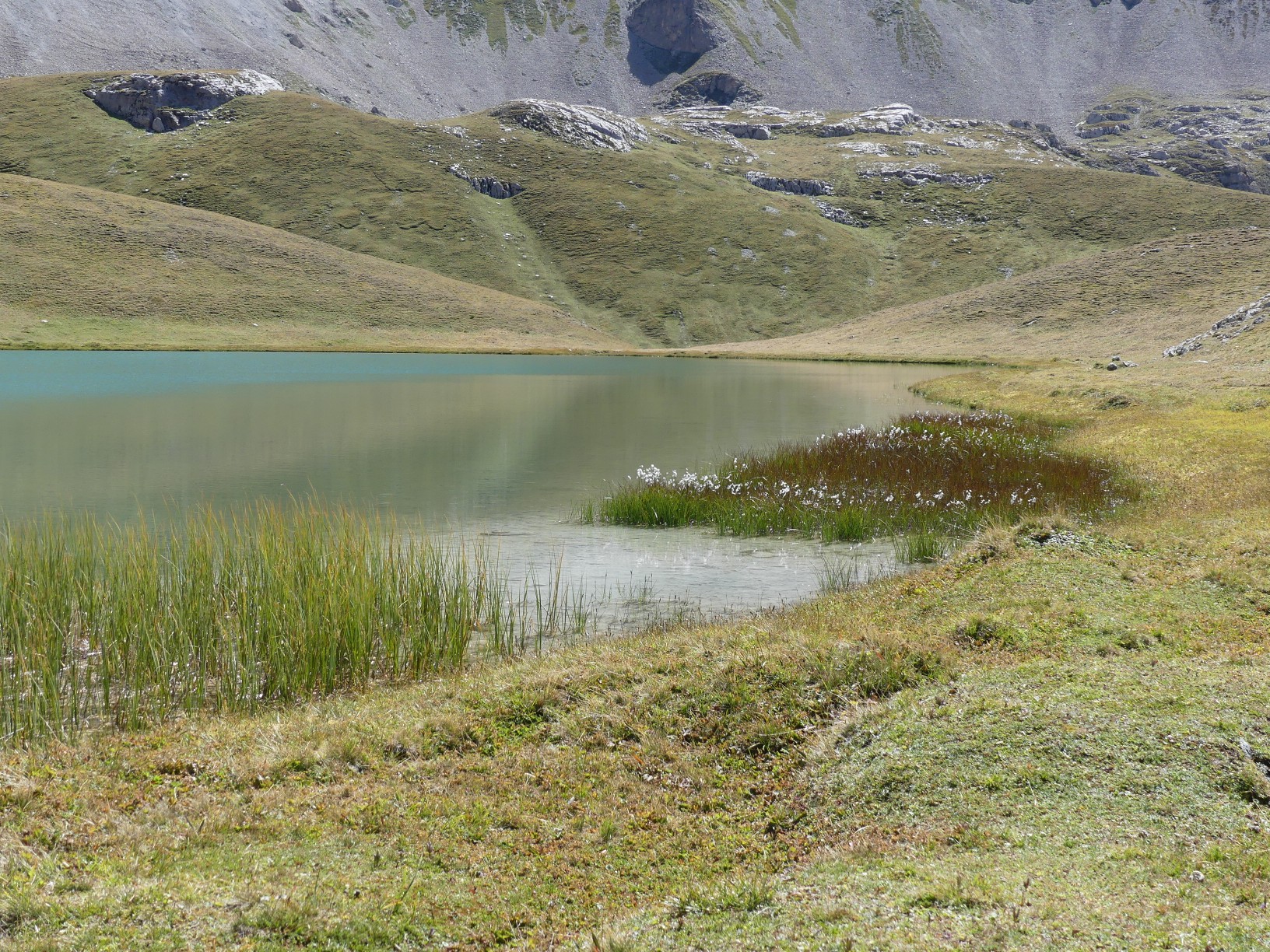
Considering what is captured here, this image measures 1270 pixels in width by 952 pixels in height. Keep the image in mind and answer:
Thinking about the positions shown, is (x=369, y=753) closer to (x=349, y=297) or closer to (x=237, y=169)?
(x=349, y=297)

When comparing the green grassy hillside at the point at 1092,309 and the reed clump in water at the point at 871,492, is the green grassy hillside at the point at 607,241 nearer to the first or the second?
the green grassy hillside at the point at 1092,309

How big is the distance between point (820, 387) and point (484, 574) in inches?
2222

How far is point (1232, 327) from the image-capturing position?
220 feet

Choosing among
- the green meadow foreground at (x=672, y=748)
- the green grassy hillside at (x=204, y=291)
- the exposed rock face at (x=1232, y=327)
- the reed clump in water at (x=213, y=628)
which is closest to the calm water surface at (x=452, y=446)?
the green meadow foreground at (x=672, y=748)

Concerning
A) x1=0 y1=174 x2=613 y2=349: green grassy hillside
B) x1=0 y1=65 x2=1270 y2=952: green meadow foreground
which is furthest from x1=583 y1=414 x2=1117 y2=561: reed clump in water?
x1=0 y1=174 x2=613 y2=349: green grassy hillside

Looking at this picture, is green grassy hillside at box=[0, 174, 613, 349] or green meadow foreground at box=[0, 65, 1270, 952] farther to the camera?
green grassy hillside at box=[0, 174, 613, 349]

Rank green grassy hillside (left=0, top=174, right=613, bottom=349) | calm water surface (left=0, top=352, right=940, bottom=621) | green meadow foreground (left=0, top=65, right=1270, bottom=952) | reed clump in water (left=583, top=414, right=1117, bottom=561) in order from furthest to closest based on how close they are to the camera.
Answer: green grassy hillside (left=0, top=174, right=613, bottom=349), reed clump in water (left=583, top=414, right=1117, bottom=561), calm water surface (left=0, top=352, right=940, bottom=621), green meadow foreground (left=0, top=65, right=1270, bottom=952)

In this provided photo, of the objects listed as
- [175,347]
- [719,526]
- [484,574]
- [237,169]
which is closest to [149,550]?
[484,574]

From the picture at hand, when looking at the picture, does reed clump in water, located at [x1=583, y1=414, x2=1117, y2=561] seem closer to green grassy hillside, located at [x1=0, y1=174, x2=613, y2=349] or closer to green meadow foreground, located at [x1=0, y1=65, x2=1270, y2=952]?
green meadow foreground, located at [x1=0, y1=65, x2=1270, y2=952]

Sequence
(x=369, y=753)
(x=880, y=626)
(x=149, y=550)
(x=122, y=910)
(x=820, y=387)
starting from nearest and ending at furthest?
(x=122, y=910) < (x=369, y=753) < (x=880, y=626) < (x=149, y=550) < (x=820, y=387)

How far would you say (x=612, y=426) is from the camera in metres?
42.8

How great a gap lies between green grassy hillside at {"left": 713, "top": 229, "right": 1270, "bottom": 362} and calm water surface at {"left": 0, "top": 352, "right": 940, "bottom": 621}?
35.9 m

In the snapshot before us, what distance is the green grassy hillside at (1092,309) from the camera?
94938 mm

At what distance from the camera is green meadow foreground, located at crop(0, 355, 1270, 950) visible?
5836 mm
